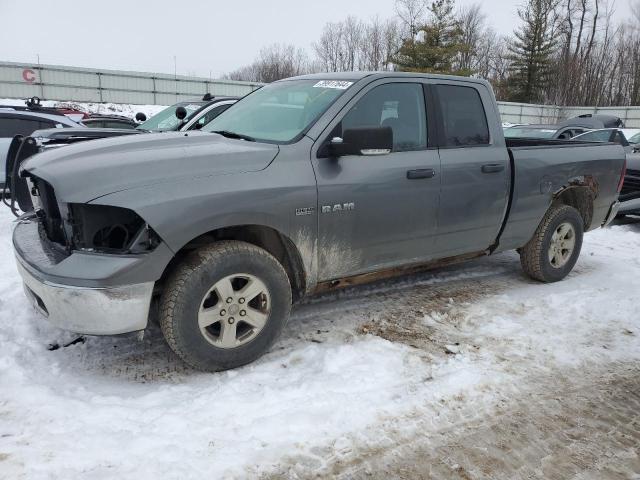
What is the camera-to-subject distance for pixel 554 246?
523 centimetres

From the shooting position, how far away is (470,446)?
2.66m

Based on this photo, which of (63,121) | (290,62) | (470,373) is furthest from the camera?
(290,62)

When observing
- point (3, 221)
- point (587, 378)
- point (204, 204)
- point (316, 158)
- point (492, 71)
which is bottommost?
point (587, 378)

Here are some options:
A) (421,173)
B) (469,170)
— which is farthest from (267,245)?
(469,170)

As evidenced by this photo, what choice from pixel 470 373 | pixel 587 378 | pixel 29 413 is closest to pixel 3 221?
pixel 29 413

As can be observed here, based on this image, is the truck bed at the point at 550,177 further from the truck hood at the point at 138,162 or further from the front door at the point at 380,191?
the truck hood at the point at 138,162

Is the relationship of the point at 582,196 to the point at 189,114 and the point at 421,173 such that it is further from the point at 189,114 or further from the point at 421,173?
the point at 189,114

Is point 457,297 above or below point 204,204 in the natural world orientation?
below

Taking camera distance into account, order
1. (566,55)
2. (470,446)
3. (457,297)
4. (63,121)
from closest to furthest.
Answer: (470,446)
(457,297)
(63,121)
(566,55)

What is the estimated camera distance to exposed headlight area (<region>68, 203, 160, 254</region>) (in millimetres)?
2836

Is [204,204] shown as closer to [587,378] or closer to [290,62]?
[587,378]

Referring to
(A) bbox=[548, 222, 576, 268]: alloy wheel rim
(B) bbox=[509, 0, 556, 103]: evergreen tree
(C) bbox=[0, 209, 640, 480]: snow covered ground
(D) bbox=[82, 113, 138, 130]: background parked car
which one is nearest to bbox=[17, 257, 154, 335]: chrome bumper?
(C) bbox=[0, 209, 640, 480]: snow covered ground

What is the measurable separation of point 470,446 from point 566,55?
48711 millimetres

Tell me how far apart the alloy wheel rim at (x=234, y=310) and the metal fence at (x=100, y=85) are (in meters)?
31.5
